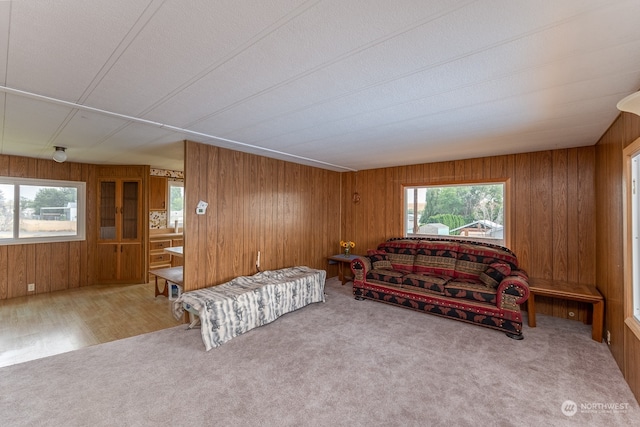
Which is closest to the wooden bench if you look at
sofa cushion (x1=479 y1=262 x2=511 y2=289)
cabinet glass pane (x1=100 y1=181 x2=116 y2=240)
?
cabinet glass pane (x1=100 y1=181 x2=116 y2=240)

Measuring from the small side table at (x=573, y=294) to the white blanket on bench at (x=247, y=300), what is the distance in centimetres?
282

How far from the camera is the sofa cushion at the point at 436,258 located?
4.29 metres

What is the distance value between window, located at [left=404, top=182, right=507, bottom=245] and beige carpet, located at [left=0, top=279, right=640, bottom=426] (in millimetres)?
1679

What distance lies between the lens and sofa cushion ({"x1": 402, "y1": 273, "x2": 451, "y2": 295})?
3881 millimetres

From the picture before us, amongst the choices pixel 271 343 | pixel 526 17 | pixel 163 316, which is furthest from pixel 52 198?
pixel 526 17

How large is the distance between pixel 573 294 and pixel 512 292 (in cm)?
66

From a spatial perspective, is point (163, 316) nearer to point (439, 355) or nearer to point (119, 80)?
point (119, 80)

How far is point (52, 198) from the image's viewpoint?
505 centimetres

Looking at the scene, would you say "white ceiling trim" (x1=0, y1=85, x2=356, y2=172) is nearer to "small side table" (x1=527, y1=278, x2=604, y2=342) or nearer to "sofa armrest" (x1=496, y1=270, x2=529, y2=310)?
"sofa armrest" (x1=496, y1=270, x2=529, y2=310)

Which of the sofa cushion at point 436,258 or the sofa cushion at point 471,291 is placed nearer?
the sofa cushion at point 471,291

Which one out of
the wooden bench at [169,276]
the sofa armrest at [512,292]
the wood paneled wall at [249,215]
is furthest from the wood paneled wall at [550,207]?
the wooden bench at [169,276]

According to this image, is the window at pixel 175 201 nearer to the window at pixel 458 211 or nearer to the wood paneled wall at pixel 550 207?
the window at pixel 458 211

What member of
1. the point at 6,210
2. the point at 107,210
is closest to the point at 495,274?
the point at 107,210

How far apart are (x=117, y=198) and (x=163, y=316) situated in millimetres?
3062
